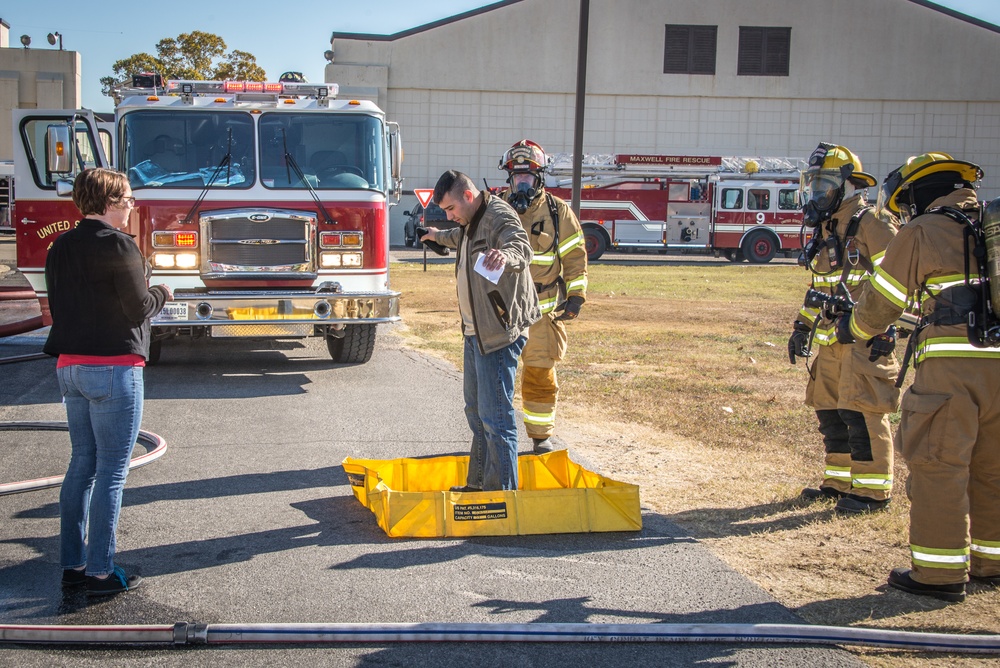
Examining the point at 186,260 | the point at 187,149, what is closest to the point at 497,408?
the point at 186,260

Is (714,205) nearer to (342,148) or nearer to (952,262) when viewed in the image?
(342,148)

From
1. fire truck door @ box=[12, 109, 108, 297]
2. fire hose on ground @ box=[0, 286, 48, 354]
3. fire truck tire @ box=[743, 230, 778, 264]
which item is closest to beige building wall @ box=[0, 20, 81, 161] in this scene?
fire truck tire @ box=[743, 230, 778, 264]

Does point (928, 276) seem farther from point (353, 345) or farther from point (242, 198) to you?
point (353, 345)

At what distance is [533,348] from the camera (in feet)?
21.0

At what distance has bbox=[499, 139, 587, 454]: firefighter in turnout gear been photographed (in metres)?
6.41

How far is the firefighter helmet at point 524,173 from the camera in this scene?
643 cm

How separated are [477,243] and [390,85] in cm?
3778

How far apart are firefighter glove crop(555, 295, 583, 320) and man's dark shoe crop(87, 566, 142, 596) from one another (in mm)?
3249

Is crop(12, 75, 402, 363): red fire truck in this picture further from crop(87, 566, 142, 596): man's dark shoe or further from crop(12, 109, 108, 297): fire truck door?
crop(87, 566, 142, 596): man's dark shoe

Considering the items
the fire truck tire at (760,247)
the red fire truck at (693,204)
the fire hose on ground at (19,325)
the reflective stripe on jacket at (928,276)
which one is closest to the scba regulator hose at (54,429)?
the fire hose on ground at (19,325)

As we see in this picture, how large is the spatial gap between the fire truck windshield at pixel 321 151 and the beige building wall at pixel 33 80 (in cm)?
4342

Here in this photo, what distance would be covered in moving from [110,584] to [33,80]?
50.8 m

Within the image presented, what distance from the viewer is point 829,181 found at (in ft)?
18.0

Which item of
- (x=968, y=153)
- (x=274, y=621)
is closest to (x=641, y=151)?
(x=968, y=153)
